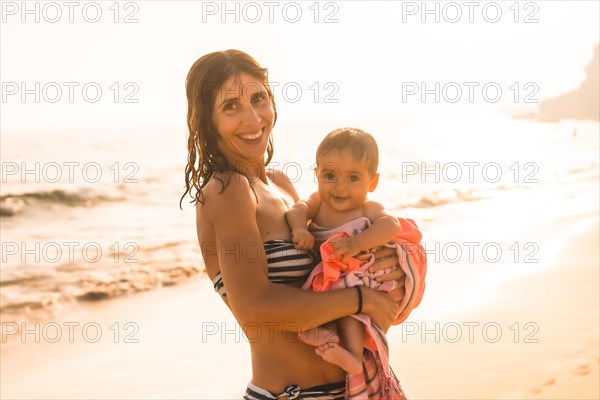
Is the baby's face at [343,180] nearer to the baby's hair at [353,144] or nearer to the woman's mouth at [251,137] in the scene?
the baby's hair at [353,144]

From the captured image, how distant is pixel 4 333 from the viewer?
8430mm

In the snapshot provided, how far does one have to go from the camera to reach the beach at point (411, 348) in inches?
238

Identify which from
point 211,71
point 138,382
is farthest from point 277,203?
point 138,382

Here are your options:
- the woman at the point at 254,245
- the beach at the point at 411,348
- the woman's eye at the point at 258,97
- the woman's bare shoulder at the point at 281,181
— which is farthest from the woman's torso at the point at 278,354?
the beach at the point at 411,348

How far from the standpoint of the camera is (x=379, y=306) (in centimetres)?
273

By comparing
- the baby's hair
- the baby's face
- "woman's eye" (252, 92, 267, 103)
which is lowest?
the baby's face

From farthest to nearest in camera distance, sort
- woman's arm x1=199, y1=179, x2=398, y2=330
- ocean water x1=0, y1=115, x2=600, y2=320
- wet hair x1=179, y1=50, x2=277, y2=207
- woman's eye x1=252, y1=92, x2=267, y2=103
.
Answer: ocean water x1=0, y1=115, x2=600, y2=320 < woman's eye x1=252, y1=92, x2=267, y2=103 < wet hair x1=179, y1=50, x2=277, y2=207 < woman's arm x1=199, y1=179, x2=398, y2=330

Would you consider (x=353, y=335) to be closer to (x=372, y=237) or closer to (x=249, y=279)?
(x=372, y=237)

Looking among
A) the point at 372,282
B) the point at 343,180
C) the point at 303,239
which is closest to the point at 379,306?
the point at 372,282

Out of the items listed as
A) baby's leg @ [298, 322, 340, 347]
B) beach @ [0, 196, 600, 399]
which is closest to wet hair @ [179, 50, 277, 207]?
baby's leg @ [298, 322, 340, 347]

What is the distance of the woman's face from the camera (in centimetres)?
278

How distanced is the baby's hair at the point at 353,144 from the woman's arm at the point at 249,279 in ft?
1.57

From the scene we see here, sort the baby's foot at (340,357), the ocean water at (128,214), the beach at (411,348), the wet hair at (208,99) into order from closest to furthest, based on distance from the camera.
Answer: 1. the baby's foot at (340,357)
2. the wet hair at (208,99)
3. the beach at (411,348)
4. the ocean water at (128,214)

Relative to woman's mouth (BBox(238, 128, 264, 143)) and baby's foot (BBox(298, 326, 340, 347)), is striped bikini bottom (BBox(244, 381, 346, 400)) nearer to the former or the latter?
baby's foot (BBox(298, 326, 340, 347))
